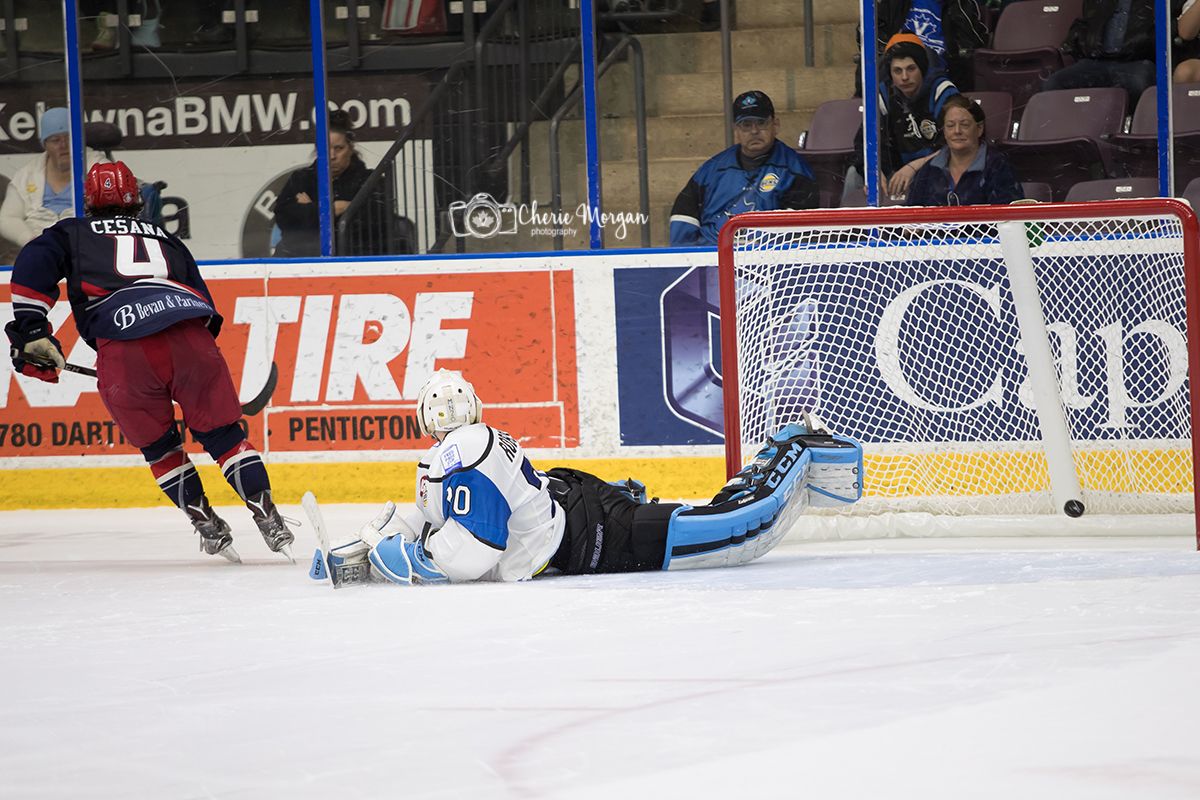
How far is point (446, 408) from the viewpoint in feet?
14.0

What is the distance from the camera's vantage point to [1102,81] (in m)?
6.54

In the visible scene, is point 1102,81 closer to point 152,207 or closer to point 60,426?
point 152,207

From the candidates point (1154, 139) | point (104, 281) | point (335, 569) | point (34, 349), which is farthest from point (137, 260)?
point (1154, 139)

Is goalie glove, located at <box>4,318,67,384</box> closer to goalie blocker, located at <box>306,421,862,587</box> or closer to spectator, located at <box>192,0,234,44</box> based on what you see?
goalie blocker, located at <box>306,421,862,587</box>

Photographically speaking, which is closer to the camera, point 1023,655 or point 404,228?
point 1023,655

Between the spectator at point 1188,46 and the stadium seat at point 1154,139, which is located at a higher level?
the spectator at point 1188,46

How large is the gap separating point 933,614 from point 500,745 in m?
1.45

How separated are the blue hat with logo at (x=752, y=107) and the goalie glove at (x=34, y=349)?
3.21 meters

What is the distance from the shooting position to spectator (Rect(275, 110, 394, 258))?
23.2 ft

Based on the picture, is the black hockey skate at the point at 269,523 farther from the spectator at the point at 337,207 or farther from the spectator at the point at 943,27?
the spectator at the point at 943,27

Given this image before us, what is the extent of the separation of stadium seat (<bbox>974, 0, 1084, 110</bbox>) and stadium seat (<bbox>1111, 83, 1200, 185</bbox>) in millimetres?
410

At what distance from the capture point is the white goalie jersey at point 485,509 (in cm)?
413

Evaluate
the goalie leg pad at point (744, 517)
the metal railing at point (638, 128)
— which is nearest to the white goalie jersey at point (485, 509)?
the goalie leg pad at point (744, 517)

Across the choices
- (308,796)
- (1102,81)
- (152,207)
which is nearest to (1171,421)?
(1102,81)
